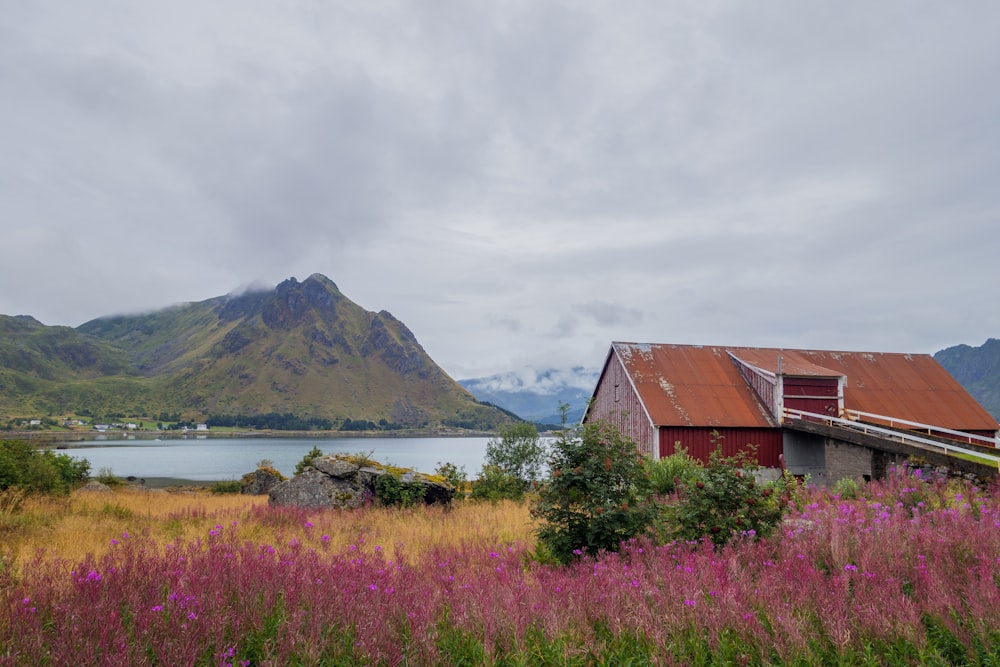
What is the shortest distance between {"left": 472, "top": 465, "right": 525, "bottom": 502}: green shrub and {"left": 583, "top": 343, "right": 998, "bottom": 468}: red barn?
7526mm

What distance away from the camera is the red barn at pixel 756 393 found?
1109 inches

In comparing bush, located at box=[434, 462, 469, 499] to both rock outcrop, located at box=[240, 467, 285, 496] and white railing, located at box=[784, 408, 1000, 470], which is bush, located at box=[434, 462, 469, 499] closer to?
rock outcrop, located at box=[240, 467, 285, 496]

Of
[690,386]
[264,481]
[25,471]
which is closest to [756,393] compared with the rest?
[690,386]

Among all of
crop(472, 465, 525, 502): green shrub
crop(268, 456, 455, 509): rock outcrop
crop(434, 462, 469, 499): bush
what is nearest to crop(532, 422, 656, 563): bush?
crop(268, 456, 455, 509): rock outcrop

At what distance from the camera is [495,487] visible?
21.3m

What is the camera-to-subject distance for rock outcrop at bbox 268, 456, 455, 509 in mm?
16125

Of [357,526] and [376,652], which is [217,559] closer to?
[376,652]

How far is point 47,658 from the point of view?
151 inches

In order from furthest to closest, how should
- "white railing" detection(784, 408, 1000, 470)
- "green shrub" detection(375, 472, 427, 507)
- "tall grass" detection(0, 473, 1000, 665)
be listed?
"white railing" detection(784, 408, 1000, 470) < "green shrub" detection(375, 472, 427, 507) < "tall grass" detection(0, 473, 1000, 665)

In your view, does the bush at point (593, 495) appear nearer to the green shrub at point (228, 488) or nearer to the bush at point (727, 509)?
the bush at point (727, 509)

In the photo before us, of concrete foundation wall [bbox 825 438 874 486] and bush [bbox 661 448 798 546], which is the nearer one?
bush [bbox 661 448 798 546]

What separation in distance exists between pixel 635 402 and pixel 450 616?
25.8m

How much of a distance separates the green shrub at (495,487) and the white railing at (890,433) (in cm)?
1352

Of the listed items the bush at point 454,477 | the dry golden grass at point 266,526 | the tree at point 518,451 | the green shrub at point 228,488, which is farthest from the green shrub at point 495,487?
the green shrub at point 228,488
